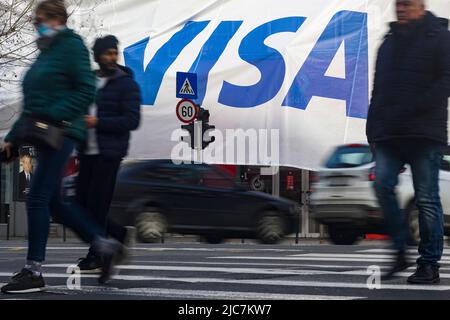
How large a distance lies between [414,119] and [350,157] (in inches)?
371

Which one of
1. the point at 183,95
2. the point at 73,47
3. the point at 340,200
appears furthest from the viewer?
the point at 183,95

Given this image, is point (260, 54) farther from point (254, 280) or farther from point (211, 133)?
point (254, 280)

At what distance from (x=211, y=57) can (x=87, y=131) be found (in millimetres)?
16738

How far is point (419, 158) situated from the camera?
685 centimetres

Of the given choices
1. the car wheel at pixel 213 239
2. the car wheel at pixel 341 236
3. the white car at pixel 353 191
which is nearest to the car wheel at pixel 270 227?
the car wheel at pixel 213 239

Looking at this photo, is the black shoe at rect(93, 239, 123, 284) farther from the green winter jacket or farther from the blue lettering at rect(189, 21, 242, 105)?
the blue lettering at rect(189, 21, 242, 105)

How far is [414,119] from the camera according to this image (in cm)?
676

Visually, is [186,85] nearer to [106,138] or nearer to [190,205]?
[190,205]

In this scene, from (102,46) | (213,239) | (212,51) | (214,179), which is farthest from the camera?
(212,51)

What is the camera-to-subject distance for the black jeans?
740 centimetres

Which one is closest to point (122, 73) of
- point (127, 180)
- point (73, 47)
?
point (73, 47)

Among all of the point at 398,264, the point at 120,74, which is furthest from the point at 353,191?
the point at 398,264

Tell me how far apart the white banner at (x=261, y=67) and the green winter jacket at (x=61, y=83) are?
1643 centimetres
